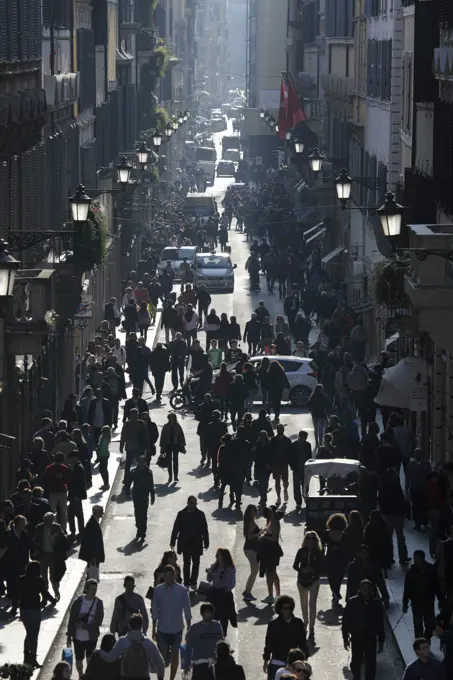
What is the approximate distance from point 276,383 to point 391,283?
839 cm

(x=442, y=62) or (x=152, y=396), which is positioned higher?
(x=442, y=62)

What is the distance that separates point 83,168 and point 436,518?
2567 centimetres

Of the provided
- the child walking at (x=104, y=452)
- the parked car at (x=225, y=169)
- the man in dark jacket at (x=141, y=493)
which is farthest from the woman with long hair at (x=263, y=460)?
the parked car at (x=225, y=169)

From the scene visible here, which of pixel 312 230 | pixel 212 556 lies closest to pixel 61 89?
pixel 212 556

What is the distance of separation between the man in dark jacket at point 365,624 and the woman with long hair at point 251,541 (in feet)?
13.7

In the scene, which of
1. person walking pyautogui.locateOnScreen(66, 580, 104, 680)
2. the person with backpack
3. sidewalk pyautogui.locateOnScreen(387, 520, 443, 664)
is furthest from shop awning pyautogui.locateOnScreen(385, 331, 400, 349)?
the person with backpack

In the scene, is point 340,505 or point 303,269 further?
point 303,269

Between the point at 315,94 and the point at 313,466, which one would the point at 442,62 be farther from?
the point at 315,94

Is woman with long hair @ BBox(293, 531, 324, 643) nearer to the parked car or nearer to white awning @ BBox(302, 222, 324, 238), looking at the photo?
white awning @ BBox(302, 222, 324, 238)

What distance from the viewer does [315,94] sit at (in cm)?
8762

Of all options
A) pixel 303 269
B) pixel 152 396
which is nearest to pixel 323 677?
pixel 152 396

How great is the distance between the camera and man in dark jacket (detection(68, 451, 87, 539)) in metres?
29.1

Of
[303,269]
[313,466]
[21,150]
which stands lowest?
[303,269]

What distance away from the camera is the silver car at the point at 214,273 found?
229 feet
